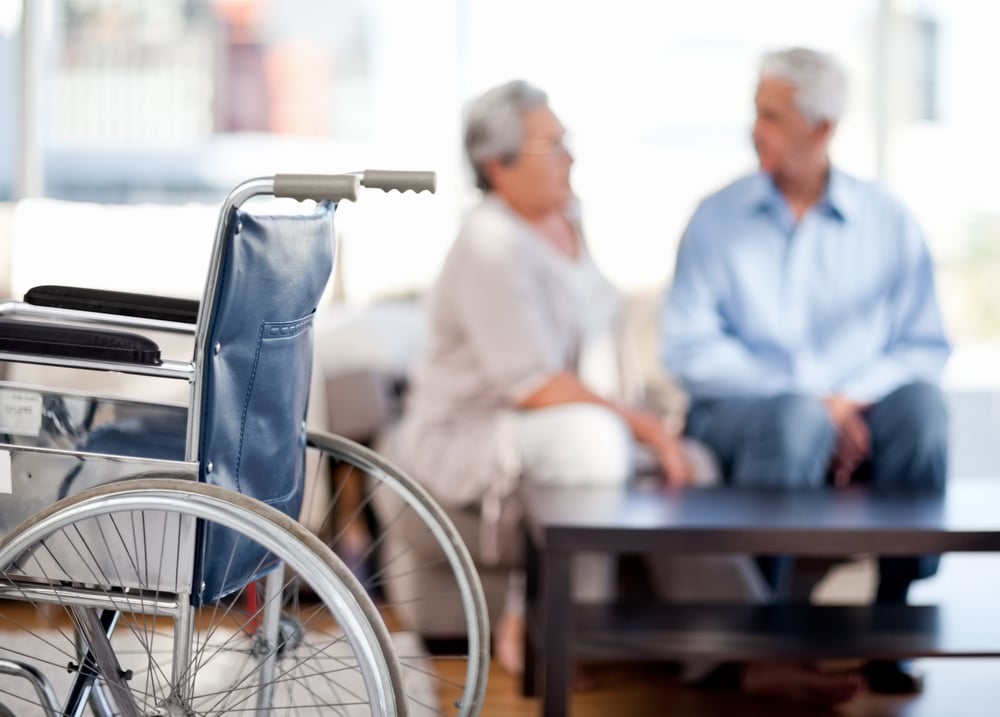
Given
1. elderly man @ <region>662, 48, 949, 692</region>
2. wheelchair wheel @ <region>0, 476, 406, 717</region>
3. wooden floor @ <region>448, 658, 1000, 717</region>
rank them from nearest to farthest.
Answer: wheelchair wheel @ <region>0, 476, 406, 717</region> < wooden floor @ <region>448, 658, 1000, 717</region> < elderly man @ <region>662, 48, 949, 692</region>

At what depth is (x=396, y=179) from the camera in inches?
54.6

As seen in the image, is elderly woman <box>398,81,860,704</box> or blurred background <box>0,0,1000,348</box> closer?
elderly woman <box>398,81,860,704</box>

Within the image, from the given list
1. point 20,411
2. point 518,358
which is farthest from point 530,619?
point 20,411

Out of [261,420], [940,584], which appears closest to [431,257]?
[940,584]

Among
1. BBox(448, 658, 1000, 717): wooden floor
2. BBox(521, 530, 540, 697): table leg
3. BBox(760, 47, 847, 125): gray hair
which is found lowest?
BBox(448, 658, 1000, 717): wooden floor

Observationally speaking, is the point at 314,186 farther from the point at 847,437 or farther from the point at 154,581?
the point at 847,437

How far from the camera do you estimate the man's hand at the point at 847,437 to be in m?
2.40

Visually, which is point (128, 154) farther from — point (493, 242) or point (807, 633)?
point (807, 633)

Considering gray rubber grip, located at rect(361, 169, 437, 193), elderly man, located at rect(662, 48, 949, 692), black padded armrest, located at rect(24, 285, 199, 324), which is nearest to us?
gray rubber grip, located at rect(361, 169, 437, 193)

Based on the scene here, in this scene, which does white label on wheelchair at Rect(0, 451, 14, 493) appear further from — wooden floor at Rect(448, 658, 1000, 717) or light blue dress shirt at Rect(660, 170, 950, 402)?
light blue dress shirt at Rect(660, 170, 950, 402)

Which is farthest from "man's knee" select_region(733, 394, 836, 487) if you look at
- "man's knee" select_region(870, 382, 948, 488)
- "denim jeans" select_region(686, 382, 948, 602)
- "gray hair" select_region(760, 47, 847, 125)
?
"gray hair" select_region(760, 47, 847, 125)

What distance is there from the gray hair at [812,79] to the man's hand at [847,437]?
57cm

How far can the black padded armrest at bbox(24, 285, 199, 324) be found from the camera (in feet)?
4.95

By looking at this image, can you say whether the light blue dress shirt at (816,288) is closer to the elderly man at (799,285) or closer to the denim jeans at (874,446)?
the elderly man at (799,285)
